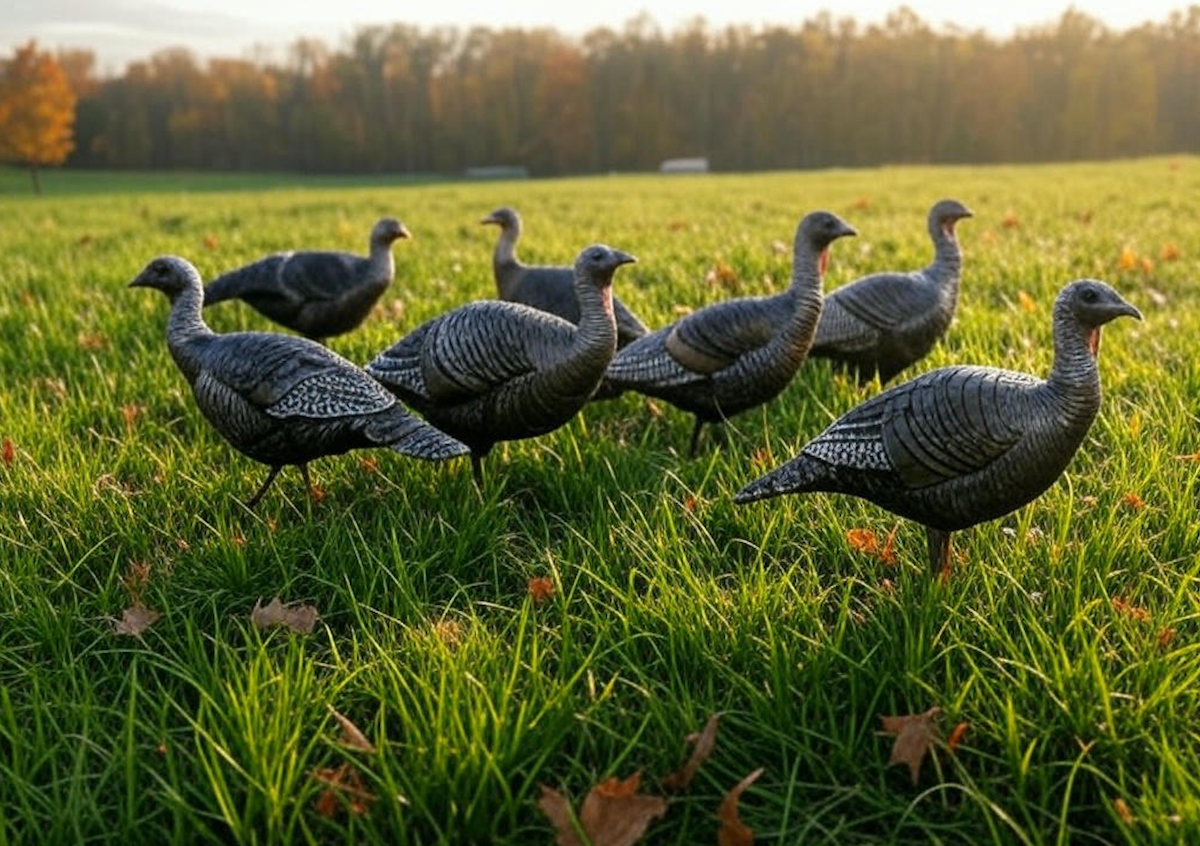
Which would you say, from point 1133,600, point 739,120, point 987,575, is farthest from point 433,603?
point 739,120

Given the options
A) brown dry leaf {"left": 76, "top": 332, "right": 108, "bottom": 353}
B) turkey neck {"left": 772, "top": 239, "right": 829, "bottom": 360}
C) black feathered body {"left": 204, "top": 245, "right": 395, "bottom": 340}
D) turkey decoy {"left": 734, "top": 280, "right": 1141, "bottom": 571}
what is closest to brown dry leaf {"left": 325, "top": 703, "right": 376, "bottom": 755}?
turkey decoy {"left": 734, "top": 280, "right": 1141, "bottom": 571}

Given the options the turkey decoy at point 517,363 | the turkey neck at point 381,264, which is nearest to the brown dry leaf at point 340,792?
the turkey decoy at point 517,363

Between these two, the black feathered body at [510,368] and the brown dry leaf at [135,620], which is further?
the black feathered body at [510,368]

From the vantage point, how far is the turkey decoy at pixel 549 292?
5.05m

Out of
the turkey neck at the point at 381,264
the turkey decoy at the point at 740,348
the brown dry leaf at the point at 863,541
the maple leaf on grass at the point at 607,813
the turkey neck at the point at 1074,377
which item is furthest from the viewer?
the turkey neck at the point at 381,264

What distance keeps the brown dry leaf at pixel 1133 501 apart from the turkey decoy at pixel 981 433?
2.84 feet

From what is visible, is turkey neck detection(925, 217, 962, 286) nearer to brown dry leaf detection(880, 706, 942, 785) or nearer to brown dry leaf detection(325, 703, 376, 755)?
brown dry leaf detection(880, 706, 942, 785)

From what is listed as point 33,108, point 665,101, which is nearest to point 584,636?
point 33,108

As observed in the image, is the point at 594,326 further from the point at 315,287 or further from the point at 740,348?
the point at 315,287

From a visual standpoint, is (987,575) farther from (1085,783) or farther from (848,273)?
(848,273)

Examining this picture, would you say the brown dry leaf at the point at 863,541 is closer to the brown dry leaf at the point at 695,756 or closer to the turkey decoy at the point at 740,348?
Answer: the turkey decoy at the point at 740,348

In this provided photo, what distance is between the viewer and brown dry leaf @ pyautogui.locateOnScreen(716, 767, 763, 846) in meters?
2.06

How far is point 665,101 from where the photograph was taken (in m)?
79.6

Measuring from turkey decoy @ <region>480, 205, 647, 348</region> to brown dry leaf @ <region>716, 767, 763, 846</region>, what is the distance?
300 centimetres
